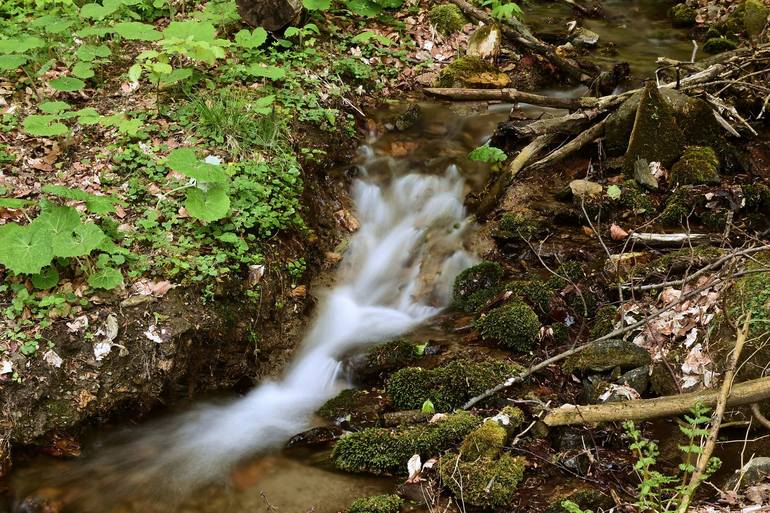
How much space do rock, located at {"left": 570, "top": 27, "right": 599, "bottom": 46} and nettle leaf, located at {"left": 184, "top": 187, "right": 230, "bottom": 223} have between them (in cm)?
700

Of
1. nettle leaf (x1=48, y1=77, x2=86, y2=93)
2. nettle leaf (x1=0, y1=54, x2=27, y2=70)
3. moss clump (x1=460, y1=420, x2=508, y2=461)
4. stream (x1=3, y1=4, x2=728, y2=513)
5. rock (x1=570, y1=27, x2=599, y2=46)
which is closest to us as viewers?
moss clump (x1=460, y1=420, x2=508, y2=461)

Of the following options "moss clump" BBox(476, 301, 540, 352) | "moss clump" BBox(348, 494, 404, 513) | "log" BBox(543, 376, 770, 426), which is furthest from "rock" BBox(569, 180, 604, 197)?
"moss clump" BBox(348, 494, 404, 513)

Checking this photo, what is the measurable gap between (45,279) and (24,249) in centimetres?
33

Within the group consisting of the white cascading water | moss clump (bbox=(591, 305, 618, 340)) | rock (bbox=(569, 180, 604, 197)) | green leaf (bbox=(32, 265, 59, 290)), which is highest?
green leaf (bbox=(32, 265, 59, 290))

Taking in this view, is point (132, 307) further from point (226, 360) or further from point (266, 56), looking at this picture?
point (266, 56)

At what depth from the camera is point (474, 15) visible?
9.09 m

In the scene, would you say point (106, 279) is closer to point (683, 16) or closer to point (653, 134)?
point (653, 134)

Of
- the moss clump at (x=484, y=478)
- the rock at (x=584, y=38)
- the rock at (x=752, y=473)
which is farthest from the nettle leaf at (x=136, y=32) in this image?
the rock at (x=584, y=38)

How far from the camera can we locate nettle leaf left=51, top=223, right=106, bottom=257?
167 inches

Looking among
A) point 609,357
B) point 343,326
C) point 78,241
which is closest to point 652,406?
point 609,357

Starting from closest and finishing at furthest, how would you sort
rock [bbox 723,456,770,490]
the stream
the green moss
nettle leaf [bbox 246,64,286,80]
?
1. rock [bbox 723,456,770,490]
2. the stream
3. nettle leaf [bbox 246,64,286,80]
4. the green moss

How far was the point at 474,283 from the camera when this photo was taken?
570 cm

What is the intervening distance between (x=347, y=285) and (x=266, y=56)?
3.23 meters

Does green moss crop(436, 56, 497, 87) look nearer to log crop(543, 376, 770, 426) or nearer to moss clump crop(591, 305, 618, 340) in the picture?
moss clump crop(591, 305, 618, 340)
